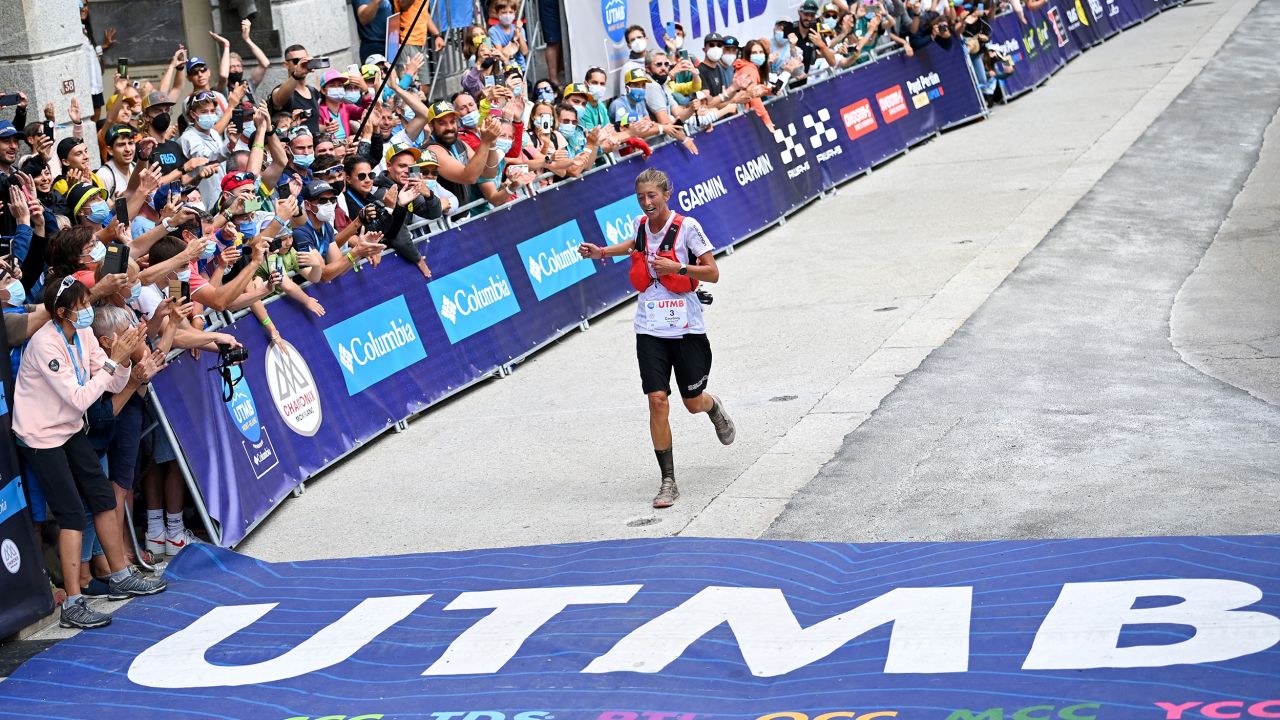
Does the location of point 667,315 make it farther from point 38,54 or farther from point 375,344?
point 38,54

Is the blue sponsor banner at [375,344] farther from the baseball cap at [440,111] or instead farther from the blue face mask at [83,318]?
the blue face mask at [83,318]

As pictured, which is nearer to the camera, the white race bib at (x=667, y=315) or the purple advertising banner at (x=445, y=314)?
the white race bib at (x=667, y=315)

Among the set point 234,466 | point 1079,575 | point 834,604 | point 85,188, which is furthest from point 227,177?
point 1079,575

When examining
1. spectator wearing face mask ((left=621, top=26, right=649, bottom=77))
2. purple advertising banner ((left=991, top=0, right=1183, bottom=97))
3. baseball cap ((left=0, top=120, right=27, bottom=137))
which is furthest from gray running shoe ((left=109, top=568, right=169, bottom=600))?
purple advertising banner ((left=991, top=0, right=1183, bottom=97))

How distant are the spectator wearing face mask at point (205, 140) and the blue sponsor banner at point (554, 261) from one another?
2.93m

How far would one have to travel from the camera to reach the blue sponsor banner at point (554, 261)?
1499 centimetres

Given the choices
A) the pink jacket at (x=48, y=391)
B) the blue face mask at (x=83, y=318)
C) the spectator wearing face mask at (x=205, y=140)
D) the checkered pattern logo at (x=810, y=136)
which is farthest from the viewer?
the checkered pattern logo at (x=810, y=136)

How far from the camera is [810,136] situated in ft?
69.2

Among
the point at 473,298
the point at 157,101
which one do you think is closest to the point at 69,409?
the point at 157,101

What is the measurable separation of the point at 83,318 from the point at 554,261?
22.6 ft

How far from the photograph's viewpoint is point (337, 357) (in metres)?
12.2

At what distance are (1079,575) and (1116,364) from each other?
16.1 feet

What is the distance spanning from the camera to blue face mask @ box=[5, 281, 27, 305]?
9203 millimetres

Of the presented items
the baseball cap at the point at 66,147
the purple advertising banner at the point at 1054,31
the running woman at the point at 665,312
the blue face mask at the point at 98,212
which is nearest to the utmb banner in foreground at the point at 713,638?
the running woman at the point at 665,312
